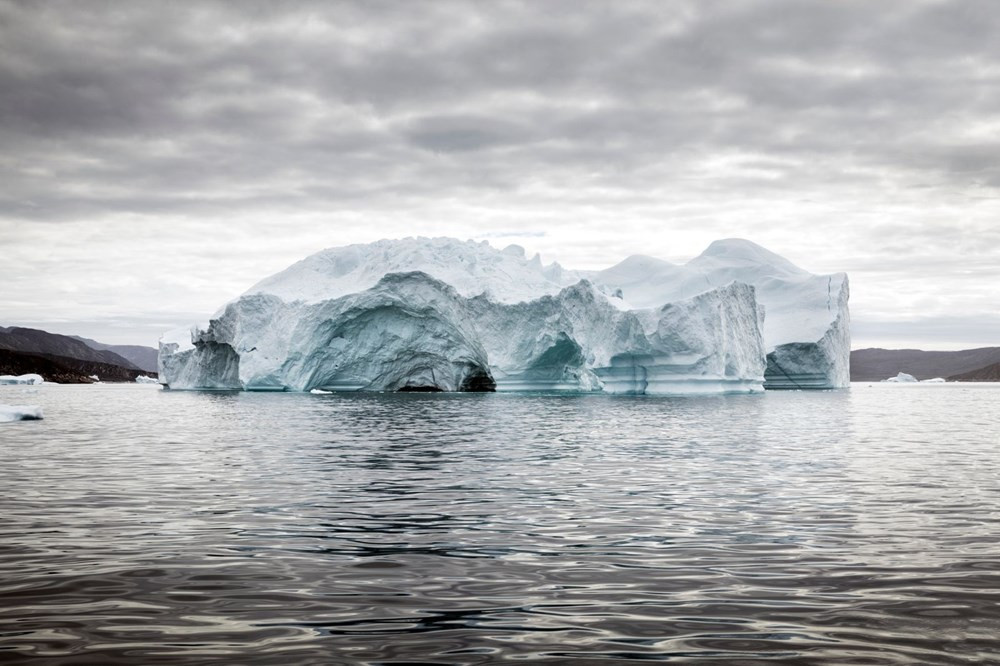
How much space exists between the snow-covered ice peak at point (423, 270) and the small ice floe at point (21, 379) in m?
52.6

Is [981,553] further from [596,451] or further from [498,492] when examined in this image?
[596,451]

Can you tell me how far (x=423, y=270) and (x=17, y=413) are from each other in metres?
22.4

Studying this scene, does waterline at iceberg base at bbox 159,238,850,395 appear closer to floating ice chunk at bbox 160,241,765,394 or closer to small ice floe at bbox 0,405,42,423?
floating ice chunk at bbox 160,241,765,394

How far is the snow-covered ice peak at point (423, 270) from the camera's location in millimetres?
45250

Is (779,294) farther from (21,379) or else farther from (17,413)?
(21,379)

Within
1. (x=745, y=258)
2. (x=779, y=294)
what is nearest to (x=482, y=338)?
(x=779, y=294)

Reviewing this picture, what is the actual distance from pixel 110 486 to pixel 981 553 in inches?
355

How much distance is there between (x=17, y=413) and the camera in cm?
2359

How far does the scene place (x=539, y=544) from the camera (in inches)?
267

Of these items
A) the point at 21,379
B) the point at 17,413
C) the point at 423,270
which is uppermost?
the point at 423,270

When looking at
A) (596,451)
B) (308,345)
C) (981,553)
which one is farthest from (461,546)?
(308,345)

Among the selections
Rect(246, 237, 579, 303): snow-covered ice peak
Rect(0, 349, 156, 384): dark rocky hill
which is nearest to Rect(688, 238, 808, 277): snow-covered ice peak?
Rect(246, 237, 579, 303): snow-covered ice peak

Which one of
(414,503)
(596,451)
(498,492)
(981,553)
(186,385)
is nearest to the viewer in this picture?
(981,553)

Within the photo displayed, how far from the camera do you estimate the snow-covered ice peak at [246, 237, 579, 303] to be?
45.2 m
